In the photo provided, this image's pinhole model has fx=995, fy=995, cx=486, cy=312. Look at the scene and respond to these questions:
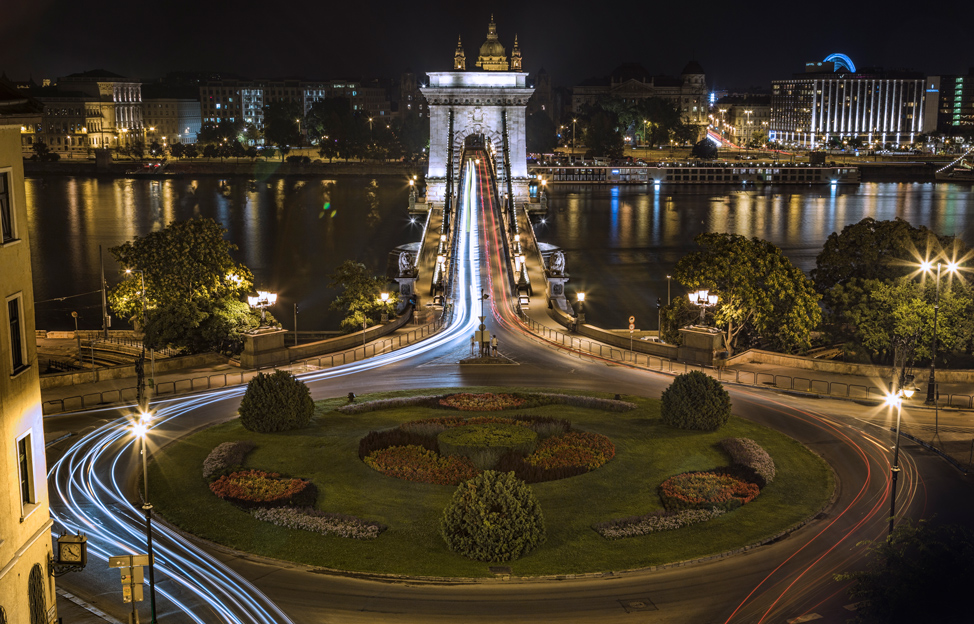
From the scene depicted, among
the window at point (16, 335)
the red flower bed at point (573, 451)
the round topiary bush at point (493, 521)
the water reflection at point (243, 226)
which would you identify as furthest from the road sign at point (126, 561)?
the water reflection at point (243, 226)

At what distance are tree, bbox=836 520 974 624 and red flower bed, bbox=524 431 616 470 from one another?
11.0 meters

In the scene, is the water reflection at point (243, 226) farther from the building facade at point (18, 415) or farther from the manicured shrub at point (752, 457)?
the building facade at point (18, 415)

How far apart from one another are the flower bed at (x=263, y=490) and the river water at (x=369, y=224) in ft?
142

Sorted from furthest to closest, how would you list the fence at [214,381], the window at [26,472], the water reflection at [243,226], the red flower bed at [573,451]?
the water reflection at [243,226], the fence at [214,381], the red flower bed at [573,451], the window at [26,472]

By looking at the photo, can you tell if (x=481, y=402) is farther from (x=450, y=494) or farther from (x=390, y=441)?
(x=450, y=494)

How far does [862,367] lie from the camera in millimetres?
41406

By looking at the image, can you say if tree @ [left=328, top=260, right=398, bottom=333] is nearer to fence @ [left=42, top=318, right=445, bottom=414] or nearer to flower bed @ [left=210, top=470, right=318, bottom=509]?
fence @ [left=42, top=318, right=445, bottom=414]

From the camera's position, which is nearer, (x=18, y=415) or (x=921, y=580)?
(x=18, y=415)

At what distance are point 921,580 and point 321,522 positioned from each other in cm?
1366

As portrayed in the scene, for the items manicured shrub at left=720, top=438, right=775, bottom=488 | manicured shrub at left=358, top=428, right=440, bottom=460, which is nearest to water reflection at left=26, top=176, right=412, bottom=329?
manicured shrub at left=358, top=428, right=440, bottom=460

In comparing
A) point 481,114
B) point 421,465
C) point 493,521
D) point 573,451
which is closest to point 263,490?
point 421,465

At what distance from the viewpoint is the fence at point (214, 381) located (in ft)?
118

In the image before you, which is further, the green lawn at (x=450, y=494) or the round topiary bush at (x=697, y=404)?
the round topiary bush at (x=697, y=404)

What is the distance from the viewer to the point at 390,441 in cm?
3053
